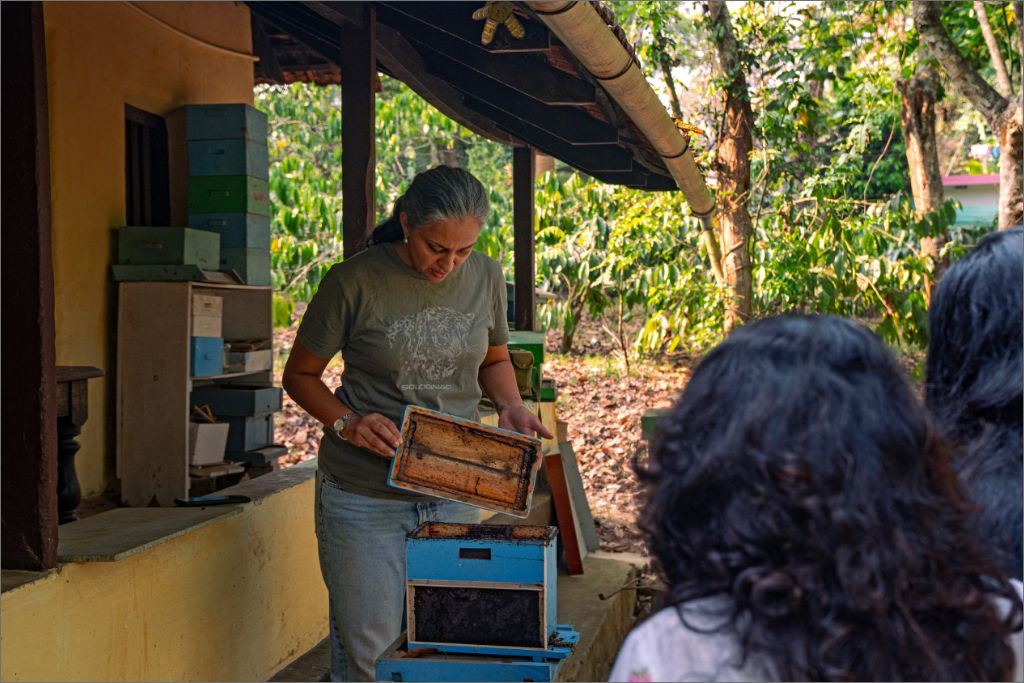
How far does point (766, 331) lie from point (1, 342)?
2138 mm

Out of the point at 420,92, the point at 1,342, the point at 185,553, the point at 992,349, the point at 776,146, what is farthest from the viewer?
the point at 776,146

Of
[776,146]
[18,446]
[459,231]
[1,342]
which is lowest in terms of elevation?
[18,446]

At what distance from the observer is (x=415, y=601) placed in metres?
2.90

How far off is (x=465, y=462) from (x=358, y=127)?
2341 mm

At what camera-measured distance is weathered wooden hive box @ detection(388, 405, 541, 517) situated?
2963 millimetres

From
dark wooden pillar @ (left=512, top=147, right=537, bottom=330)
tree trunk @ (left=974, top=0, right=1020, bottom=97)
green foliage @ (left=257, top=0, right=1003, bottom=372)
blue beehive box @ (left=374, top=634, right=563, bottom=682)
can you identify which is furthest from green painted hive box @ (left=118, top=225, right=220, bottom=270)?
tree trunk @ (left=974, top=0, right=1020, bottom=97)

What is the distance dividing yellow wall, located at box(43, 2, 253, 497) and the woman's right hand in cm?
237

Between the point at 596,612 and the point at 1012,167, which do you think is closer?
the point at 596,612

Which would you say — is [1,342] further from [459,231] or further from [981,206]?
[981,206]

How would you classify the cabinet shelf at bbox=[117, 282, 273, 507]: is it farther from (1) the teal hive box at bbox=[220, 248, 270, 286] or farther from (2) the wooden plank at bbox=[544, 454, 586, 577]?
(2) the wooden plank at bbox=[544, 454, 586, 577]

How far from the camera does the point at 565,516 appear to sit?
20.5 feet

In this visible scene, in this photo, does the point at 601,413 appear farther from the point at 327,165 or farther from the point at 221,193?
the point at 327,165

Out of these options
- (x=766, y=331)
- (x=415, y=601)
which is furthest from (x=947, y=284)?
(x=415, y=601)

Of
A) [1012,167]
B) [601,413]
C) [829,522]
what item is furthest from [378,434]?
[601,413]
